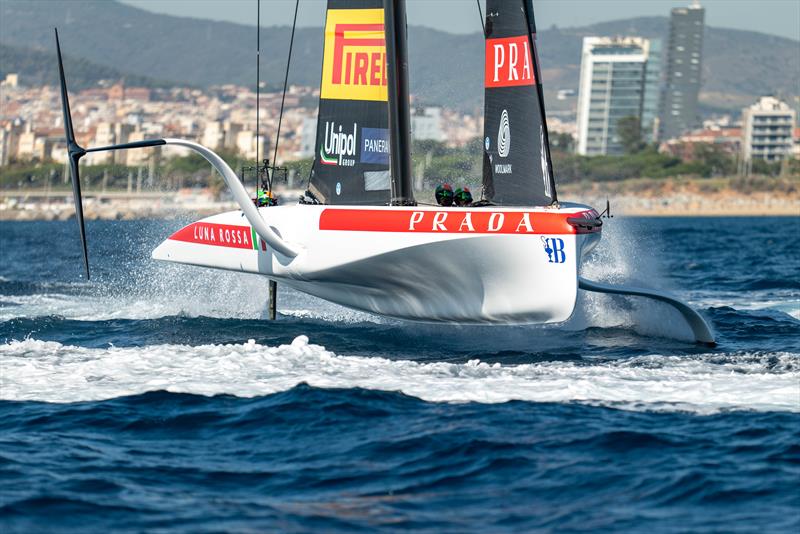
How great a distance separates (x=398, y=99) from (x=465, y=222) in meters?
2.22

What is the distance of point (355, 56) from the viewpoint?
1342cm

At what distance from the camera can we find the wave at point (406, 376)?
934cm

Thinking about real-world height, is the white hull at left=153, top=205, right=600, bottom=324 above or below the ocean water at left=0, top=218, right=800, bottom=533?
above

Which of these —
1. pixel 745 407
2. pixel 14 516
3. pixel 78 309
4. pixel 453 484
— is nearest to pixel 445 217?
pixel 745 407

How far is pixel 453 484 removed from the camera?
7.21 metres

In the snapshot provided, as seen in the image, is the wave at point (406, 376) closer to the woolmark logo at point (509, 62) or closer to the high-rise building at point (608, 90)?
the woolmark logo at point (509, 62)

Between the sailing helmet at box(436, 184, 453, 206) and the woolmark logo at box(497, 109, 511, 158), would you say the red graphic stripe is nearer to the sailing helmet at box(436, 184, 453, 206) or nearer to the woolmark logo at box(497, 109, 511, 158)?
the sailing helmet at box(436, 184, 453, 206)

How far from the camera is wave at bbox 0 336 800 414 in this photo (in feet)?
30.6

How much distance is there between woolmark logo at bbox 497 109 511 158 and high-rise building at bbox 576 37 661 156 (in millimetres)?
147962

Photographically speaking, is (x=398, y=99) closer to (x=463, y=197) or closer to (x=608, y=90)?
(x=463, y=197)

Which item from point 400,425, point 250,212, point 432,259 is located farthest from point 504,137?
point 400,425

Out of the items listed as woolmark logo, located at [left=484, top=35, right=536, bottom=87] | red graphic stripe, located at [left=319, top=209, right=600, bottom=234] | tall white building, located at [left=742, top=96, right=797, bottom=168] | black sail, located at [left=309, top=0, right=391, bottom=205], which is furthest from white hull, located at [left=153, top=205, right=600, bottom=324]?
tall white building, located at [left=742, top=96, right=797, bottom=168]

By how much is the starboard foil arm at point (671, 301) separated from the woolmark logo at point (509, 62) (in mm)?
2021

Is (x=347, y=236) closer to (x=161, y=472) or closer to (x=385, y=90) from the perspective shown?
(x=385, y=90)
